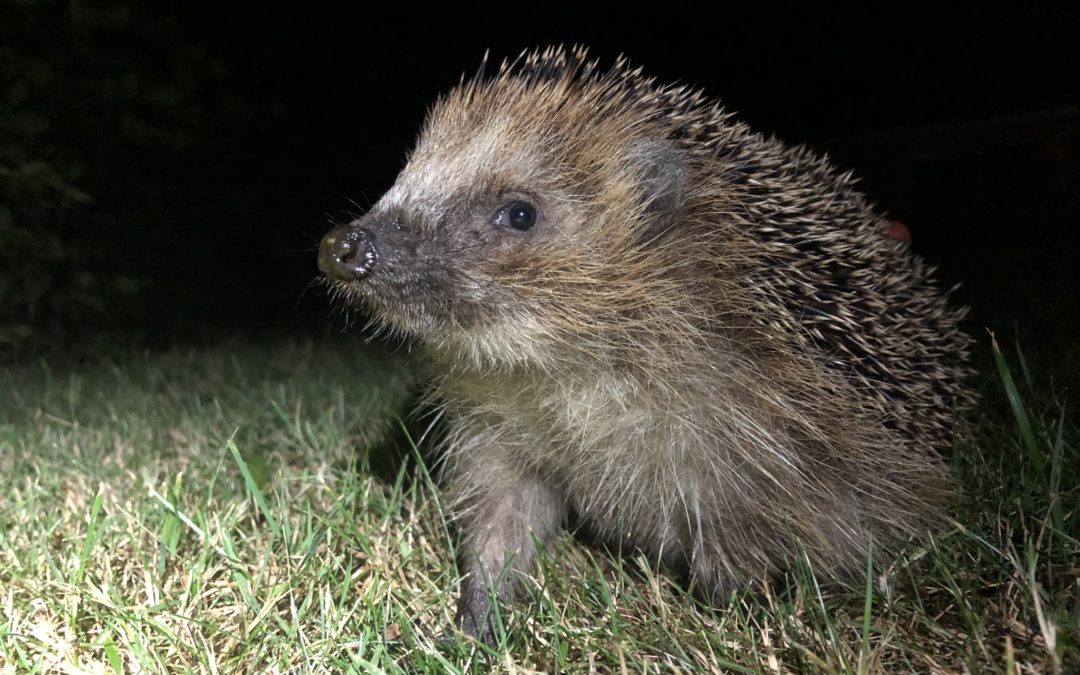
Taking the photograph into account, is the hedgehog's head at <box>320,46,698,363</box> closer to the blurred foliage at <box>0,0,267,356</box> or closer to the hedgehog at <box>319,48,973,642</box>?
the hedgehog at <box>319,48,973,642</box>

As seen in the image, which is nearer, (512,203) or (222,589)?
(222,589)

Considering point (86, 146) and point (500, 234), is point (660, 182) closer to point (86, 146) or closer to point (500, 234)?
point (500, 234)

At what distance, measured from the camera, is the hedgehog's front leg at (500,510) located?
191 cm

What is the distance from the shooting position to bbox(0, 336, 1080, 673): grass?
1312 millimetres

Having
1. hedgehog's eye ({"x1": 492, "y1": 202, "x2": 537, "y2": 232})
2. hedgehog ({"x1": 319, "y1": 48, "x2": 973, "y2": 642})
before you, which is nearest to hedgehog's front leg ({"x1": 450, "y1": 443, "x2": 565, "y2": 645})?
hedgehog ({"x1": 319, "y1": 48, "x2": 973, "y2": 642})

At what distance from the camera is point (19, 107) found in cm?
237

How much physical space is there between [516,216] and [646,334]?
369 mm

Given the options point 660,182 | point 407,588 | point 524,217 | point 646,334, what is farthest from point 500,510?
point 660,182

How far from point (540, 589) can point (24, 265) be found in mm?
2115

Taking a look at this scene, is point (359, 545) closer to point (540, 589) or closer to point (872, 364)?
point (540, 589)

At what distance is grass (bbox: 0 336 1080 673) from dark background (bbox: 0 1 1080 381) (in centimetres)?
91

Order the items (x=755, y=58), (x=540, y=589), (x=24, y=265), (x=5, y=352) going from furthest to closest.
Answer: (x=755, y=58), (x=5, y=352), (x=24, y=265), (x=540, y=589)

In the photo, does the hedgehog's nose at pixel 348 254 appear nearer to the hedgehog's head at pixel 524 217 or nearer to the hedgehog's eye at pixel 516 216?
the hedgehog's head at pixel 524 217

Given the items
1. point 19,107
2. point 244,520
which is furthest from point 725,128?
point 19,107
